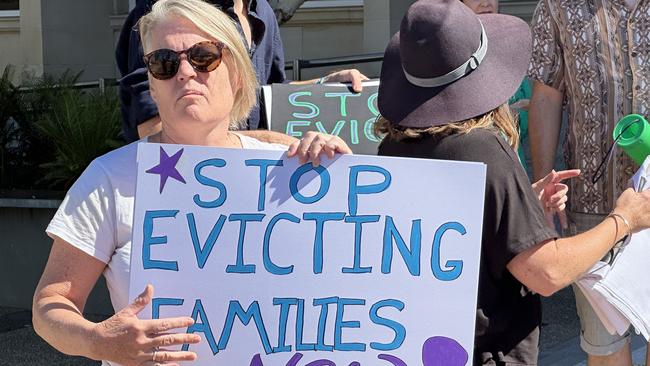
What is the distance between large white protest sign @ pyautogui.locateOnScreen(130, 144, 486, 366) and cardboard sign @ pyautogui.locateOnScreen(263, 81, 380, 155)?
1.46 meters

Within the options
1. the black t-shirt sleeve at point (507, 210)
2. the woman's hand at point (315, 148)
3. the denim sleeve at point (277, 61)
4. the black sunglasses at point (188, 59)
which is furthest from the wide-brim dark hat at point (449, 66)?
the denim sleeve at point (277, 61)

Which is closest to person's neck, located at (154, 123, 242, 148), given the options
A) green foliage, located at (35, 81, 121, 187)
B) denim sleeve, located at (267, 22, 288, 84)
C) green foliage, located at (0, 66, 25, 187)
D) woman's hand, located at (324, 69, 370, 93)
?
denim sleeve, located at (267, 22, 288, 84)

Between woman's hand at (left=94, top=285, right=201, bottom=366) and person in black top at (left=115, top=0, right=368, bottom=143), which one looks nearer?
woman's hand at (left=94, top=285, right=201, bottom=366)

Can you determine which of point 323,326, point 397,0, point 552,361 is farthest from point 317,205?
point 397,0

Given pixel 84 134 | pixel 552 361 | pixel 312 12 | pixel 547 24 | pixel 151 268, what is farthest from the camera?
pixel 312 12

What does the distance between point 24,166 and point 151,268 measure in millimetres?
6053

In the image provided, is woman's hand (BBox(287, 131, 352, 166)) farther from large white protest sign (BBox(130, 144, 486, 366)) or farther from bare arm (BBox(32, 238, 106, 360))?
bare arm (BBox(32, 238, 106, 360))

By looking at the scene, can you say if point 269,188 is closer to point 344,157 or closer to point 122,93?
point 344,157

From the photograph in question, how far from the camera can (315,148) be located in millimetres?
2258

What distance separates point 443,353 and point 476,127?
0.54m

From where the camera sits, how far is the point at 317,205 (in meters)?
2.28

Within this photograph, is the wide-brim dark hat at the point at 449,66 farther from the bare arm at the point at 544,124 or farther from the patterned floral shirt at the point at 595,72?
the bare arm at the point at 544,124

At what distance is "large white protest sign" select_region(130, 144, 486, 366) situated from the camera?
223 cm

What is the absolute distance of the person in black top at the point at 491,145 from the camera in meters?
2.29
